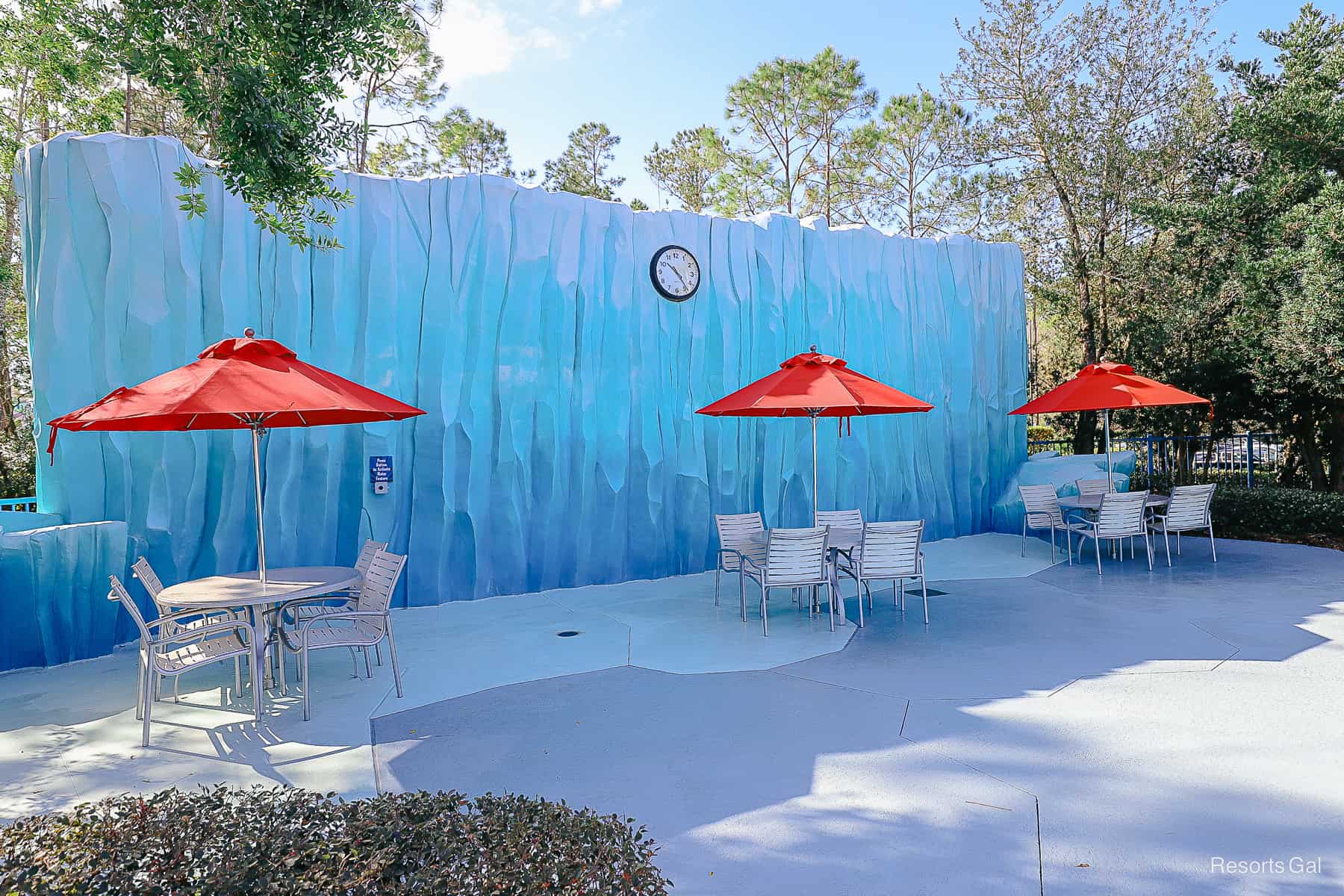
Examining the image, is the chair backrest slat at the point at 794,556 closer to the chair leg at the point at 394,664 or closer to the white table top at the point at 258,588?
the chair leg at the point at 394,664

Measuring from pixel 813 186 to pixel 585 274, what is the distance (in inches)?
571

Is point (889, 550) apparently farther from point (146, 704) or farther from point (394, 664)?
point (146, 704)

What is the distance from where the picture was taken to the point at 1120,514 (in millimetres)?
8203

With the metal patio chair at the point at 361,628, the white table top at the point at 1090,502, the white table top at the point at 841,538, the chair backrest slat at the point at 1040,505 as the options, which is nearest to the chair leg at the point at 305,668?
the metal patio chair at the point at 361,628

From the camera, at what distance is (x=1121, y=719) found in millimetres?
4207

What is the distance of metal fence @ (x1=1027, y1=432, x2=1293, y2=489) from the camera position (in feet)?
41.4

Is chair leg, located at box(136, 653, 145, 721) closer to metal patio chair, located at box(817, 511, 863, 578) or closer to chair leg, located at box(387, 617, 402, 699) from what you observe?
chair leg, located at box(387, 617, 402, 699)

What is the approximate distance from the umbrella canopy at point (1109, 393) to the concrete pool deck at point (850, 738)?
7.47 ft

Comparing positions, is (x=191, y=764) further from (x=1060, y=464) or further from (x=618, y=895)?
(x=1060, y=464)

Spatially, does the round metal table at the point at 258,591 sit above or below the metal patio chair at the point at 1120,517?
below

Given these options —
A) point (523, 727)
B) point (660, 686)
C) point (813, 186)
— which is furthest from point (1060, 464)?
point (813, 186)

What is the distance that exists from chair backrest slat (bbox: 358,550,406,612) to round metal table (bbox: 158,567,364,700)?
0.09 metres

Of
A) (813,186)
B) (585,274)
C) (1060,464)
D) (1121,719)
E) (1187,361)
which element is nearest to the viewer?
(1121,719)

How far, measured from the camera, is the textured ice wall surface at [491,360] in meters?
6.21
